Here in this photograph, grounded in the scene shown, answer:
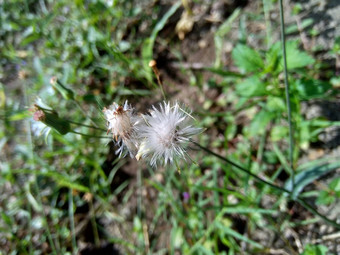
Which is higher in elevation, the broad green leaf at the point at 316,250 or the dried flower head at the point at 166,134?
the dried flower head at the point at 166,134

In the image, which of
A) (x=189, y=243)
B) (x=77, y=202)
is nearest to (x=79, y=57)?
(x=77, y=202)

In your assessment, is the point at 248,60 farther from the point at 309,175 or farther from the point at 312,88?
the point at 309,175

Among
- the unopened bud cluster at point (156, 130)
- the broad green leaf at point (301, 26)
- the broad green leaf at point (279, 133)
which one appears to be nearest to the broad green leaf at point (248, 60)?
the broad green leaf at point (279, 133)

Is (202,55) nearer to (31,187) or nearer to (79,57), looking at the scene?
(79,57)

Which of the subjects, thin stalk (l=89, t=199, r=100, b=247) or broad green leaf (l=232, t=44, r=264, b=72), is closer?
broad green leaf (l=232, t=44, r=264, b=72)

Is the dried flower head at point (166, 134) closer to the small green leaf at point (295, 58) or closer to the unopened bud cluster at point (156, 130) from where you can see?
the unopened bud cluster at point (156, 130)

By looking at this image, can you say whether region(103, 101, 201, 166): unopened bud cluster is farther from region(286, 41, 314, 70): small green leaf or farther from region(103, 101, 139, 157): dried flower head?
region(286, 41, 314, 70): small green leaf

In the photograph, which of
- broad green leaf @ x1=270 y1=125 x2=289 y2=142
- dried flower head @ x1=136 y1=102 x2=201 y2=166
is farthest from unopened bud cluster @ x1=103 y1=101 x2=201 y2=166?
broad green leaf @ x1=270 y1=125 x2=289 y2=142
